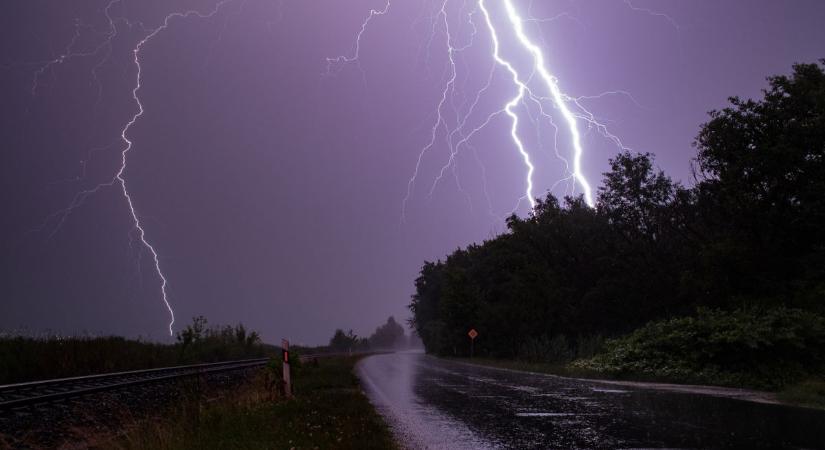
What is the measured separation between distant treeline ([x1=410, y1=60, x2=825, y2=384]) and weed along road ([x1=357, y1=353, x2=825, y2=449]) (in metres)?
7.29

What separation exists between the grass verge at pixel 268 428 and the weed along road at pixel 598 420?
64 cm

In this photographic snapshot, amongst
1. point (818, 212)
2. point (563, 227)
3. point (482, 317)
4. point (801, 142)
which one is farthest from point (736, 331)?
point (482, 317)

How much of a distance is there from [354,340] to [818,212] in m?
74.3

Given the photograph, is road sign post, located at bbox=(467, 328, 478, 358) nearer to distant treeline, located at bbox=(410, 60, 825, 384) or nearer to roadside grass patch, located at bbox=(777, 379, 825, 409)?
distant treeline, located at bbox=(410, 60, 825, 384)

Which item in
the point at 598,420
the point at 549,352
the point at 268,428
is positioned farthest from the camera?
the point at 549,352

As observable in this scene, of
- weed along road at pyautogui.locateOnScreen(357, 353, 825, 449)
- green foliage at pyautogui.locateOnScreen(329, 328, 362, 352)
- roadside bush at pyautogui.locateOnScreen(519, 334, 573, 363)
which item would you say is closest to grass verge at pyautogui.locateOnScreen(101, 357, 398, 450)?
weed along road at pyautogui.locateOnScreen(357, 353, 825, 449)

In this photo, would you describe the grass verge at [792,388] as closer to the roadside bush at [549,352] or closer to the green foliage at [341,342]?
the roadside bush at [549,352]

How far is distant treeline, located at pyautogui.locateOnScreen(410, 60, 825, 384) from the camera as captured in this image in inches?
981

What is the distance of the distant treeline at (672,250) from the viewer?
81.7ft

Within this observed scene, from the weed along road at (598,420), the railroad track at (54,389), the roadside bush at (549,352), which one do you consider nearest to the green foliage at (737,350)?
the weed along road at (598,420)

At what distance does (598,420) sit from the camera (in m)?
8.91

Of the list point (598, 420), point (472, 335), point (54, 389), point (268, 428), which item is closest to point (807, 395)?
point (598, 420)

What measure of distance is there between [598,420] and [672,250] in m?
35.4

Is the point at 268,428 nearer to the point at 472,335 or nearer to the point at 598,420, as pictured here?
the point at 598,420
